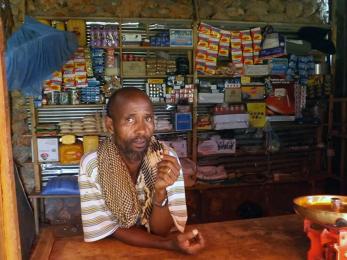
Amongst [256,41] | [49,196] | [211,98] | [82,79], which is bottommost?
[49,196]

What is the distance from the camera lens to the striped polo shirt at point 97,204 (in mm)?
1706

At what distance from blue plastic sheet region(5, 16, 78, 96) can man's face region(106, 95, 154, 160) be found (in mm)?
1788

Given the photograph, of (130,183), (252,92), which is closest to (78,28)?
(252,92)

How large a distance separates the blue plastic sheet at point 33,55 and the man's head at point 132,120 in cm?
176

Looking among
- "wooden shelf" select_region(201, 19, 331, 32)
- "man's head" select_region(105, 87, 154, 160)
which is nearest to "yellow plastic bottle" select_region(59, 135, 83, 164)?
"wooden shelf" select_region(201, 19, 331, 32)

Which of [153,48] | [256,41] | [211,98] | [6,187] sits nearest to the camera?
[6,187]

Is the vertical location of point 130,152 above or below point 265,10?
below

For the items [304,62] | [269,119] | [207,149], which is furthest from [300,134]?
[207,149]

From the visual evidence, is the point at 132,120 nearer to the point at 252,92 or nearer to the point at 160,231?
the point at 160,231

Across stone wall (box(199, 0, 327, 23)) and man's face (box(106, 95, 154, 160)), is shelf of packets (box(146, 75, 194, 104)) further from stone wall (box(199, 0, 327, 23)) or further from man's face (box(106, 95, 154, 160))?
man's face (box(106, 95, 154, 160))

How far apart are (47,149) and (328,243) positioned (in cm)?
411

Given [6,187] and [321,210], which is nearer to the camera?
[6,187]

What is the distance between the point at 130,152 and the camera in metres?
1.82

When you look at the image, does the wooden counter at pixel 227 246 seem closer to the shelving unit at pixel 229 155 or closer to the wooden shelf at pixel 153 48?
the shelving unit at pixel 229 155
